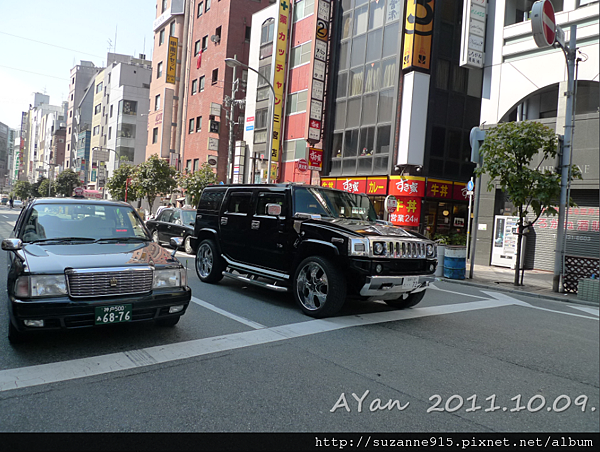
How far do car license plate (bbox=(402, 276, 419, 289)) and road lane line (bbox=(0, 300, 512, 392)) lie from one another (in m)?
0.54

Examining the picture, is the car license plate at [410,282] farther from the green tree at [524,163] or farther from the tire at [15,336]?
the green tree at [524,163]

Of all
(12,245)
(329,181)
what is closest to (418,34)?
(329,181)

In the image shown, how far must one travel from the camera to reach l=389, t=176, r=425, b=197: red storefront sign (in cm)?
2206

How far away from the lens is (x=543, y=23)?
32.9 ft

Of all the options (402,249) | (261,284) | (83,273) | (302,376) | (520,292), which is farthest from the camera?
(520,292)

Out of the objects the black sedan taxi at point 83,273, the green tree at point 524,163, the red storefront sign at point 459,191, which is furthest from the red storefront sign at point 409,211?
the black sedan taxi at point 83,273

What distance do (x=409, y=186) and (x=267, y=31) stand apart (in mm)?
17594

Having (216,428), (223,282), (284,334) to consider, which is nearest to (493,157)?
(223,282)

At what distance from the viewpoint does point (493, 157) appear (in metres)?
12.5

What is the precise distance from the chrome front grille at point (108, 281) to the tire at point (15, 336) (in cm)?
78

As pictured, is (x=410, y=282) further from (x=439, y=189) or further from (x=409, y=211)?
(x=439, y=189)

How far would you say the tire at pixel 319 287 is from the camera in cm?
658

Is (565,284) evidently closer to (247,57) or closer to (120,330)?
(120,330)

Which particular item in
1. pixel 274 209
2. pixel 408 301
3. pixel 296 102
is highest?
pixel 296 102
